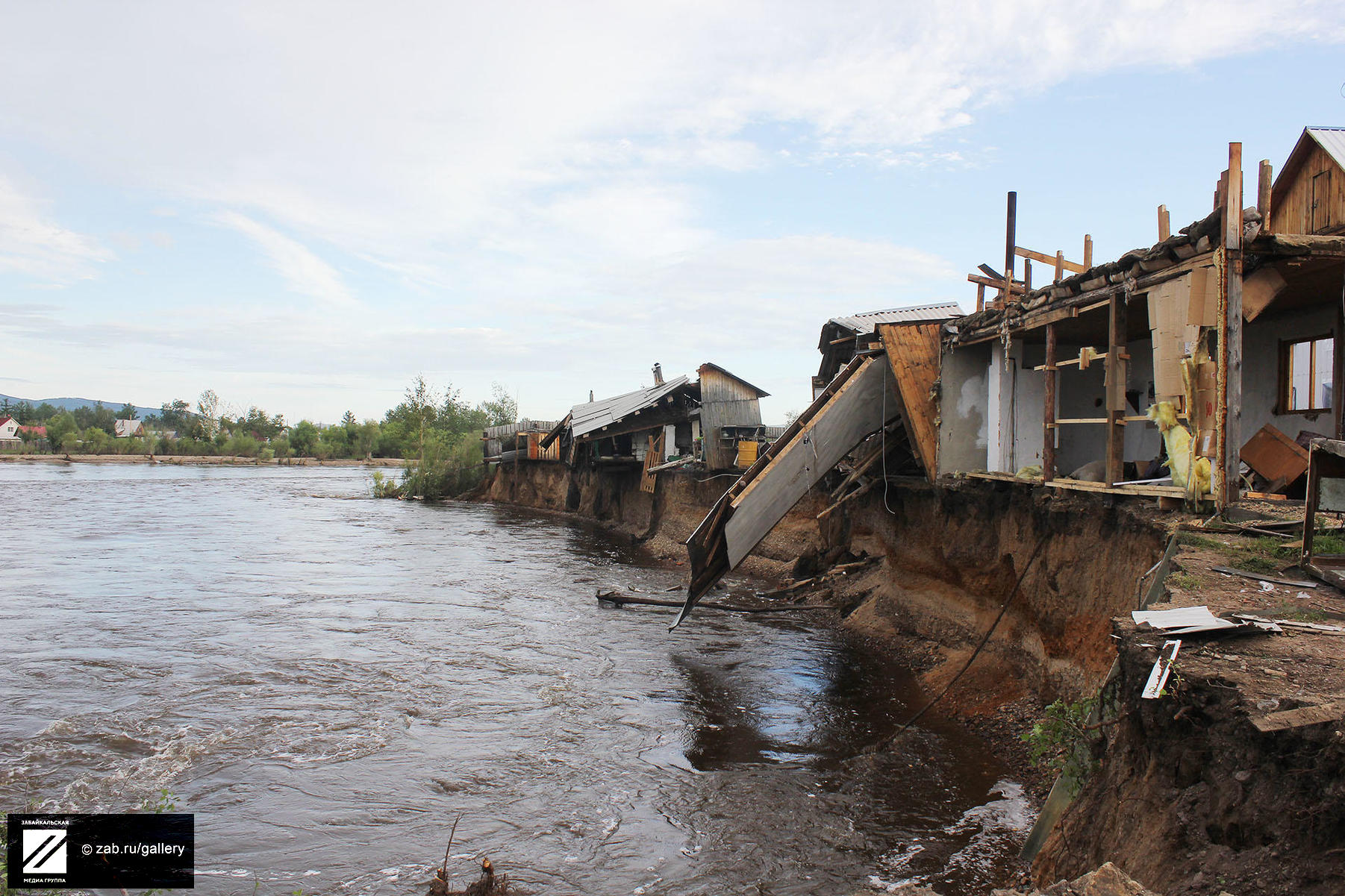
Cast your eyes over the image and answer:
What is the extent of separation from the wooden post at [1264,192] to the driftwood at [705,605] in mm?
10004

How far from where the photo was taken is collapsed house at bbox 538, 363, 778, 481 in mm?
26875

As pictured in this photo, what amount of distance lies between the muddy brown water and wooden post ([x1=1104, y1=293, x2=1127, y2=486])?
329cm

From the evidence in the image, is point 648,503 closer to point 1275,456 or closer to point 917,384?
point 917,384

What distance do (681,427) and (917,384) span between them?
1831cm

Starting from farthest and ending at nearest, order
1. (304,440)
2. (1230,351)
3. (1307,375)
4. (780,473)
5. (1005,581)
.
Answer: (304,440)
(780,473)
(1005,581)
(1307,375)
(1230,351)

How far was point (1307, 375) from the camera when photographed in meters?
9.30

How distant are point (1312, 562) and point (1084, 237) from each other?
5.17 m

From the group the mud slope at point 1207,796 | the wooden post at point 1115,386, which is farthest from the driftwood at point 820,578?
the mud slope at point 1207,796

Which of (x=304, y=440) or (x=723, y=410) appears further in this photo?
(x=304, y=440)

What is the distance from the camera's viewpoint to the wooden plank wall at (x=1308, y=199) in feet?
37.8

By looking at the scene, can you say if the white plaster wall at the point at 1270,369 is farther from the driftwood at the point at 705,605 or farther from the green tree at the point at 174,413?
the green tree at the point at 174,413

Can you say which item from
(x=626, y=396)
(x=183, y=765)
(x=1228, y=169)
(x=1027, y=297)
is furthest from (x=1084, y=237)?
(x=626, y=396)

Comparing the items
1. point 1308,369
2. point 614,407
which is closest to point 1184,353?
point 1308,369

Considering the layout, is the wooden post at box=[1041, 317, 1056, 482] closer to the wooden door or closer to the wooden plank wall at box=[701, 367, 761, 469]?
the wooden door
